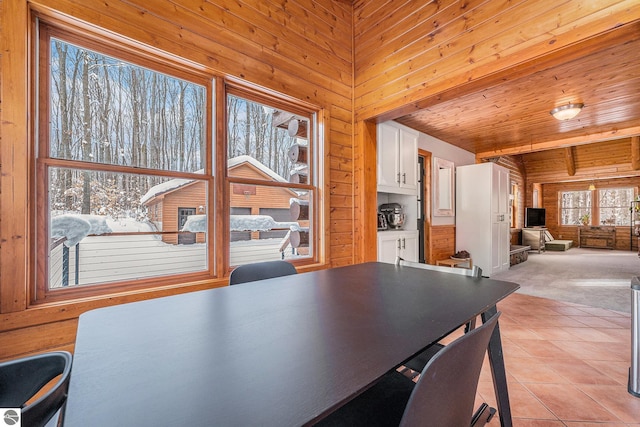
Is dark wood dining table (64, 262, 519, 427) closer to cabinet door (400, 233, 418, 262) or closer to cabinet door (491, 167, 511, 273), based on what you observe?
cabinet door (400, 233, 418, 262)

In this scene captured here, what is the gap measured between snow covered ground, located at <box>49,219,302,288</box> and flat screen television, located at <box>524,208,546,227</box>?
10420 mm

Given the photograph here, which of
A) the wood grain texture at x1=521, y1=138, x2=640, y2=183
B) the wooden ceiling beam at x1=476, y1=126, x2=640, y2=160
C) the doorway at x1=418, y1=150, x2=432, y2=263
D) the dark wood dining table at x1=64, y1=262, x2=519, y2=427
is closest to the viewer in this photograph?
the dark wood dining table at x1=64, y1=262, x2=519, y2=427

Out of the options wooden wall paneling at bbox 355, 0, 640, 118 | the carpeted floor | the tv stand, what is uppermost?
wooden wall paneling at bbox 355, 0, 640, 118

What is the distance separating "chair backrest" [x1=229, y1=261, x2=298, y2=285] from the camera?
156 cm

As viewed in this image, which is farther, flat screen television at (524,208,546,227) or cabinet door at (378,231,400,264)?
flat screen television at (524,208,546,227)

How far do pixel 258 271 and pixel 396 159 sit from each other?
2.56 metres

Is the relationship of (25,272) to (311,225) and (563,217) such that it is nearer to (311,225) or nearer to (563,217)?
(311,225)

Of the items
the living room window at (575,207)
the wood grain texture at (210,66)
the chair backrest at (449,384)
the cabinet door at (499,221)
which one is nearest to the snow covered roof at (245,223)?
the wood grain texture at (210,66)

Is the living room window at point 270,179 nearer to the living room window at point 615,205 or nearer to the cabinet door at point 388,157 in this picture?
the cabinet door at point 388,157

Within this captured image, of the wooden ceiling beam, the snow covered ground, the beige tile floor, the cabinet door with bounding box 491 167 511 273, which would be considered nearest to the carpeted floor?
the cabinet door with bounding box 491 167 511 273

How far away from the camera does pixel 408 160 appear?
3.73 metres

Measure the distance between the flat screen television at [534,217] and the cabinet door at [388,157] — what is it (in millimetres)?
8077

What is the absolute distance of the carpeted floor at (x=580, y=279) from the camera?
3576 millimetres

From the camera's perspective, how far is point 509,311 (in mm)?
3111
